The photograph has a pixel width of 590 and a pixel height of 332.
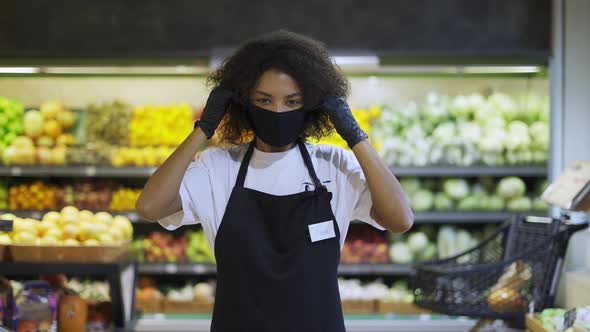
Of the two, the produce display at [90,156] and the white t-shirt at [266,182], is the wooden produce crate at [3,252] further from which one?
the produce display at [90,156]

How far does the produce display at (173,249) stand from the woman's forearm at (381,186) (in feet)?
12.5

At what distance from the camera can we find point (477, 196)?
233 inches

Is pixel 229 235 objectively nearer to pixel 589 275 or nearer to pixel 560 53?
pixel 589 275

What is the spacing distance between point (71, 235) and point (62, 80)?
8.72 ft

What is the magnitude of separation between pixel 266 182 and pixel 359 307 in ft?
12.1

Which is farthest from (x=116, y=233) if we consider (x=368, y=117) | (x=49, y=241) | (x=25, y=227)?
(x=368, y=117)

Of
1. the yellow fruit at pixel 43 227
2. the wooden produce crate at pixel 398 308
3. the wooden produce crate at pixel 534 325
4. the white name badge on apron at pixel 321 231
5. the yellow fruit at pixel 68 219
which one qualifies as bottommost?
the wooden produce crate at pixel 398 308

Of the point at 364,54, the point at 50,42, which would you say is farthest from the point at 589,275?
the point at 50,42

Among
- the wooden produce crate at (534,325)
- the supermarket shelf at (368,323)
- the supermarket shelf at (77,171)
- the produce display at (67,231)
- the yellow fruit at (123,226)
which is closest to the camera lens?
the wooden produce crate at (534,325)

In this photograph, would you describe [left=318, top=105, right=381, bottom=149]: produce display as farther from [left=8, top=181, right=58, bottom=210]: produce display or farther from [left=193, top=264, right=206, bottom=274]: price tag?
[left=8, top=181, right=58, bottom=210]: produce display

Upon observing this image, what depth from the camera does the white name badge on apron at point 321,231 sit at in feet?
7.13

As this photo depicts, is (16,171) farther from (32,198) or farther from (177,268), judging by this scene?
(177,268)

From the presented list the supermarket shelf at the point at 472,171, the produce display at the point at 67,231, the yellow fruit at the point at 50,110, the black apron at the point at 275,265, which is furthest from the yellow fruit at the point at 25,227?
the supermarket shelf at the point at 472,171

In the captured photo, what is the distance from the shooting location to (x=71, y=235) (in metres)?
3.79
